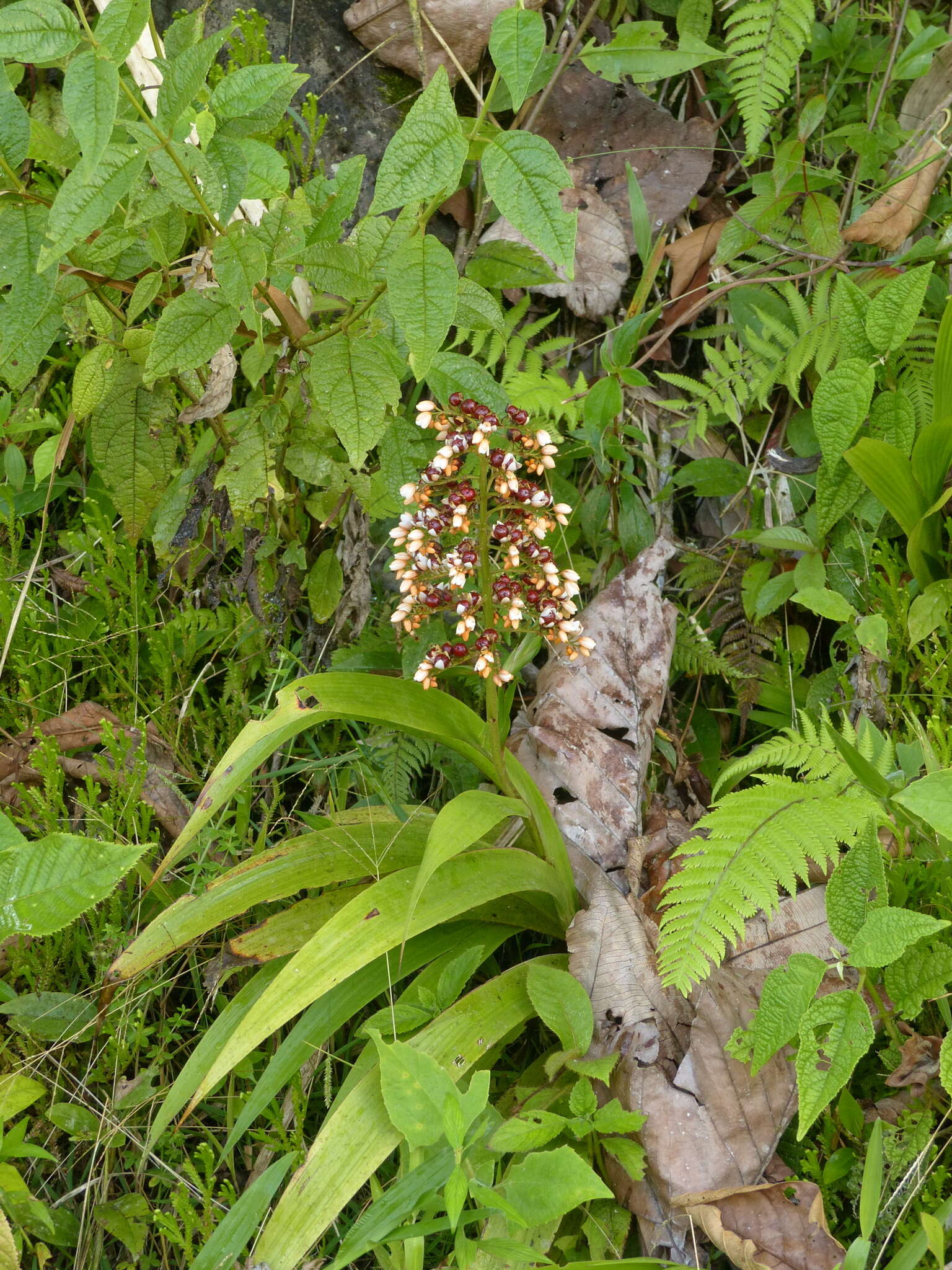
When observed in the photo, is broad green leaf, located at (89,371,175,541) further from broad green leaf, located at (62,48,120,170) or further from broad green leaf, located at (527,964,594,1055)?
broad green leaf, located at (527,964,594,1055)

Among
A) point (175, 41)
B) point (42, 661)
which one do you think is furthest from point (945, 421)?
point (42, 661)

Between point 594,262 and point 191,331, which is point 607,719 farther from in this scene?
point 594,262

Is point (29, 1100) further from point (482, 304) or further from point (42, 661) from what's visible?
point (482, 304)

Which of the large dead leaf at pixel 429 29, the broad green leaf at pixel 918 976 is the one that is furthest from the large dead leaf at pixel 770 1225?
the large dead leaf at pixel 429 29

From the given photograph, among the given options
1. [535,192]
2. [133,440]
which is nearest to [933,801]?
[535,192]

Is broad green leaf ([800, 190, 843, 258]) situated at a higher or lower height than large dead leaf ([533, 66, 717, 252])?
lower

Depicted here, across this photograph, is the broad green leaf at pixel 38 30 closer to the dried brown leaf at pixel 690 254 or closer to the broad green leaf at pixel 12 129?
the broad green leaf at pixel 12 129

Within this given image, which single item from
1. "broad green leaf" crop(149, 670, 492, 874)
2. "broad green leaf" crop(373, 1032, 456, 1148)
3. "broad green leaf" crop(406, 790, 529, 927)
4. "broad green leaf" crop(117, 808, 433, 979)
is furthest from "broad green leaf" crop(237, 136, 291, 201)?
"broad green leaf" crop(373, 1032, 456, 1148)
